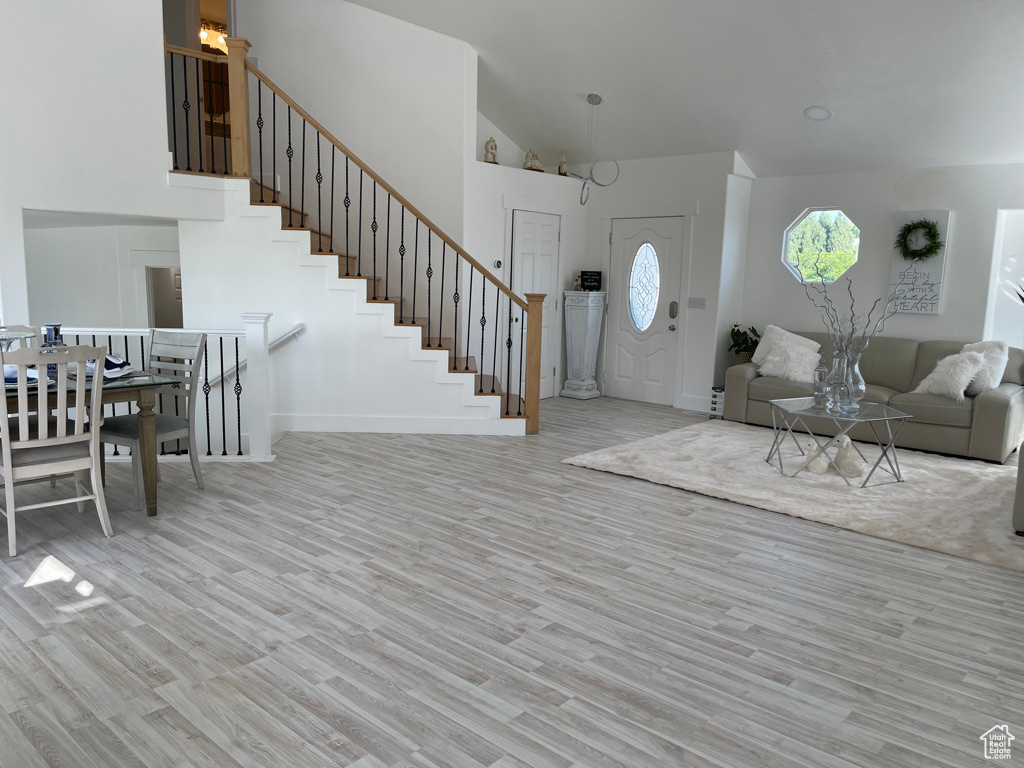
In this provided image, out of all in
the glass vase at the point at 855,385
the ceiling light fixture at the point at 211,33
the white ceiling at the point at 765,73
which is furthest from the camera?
the ceiling light fixture at the point at 211,33

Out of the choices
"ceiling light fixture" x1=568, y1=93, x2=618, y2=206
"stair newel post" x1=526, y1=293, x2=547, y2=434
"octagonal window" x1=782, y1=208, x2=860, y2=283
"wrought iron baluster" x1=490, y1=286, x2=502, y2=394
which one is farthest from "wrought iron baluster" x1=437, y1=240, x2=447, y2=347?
"octagonal window" x1=782, y1=208, x2=860, y2=283

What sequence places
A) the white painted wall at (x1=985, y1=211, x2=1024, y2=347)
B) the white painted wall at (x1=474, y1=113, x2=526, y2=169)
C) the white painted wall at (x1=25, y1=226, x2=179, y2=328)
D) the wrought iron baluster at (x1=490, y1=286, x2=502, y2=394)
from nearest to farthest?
the white painted wall at (x1=985, y1=211, x2=1024, y2=347) < the wrought iron baluster at (x1=490, y1=286, x2=502, y2=394) < the white painted wall at (x1=474, y1=113, x2=526, y2=169) < the white painted wall at (x1=25, y1=226, x2=179, y2=328)

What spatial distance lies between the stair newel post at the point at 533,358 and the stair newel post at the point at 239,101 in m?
2.64

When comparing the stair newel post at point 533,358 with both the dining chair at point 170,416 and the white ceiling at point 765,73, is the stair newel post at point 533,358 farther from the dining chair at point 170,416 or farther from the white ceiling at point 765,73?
the dining chair at point 170,416

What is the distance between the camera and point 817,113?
20.4 ft

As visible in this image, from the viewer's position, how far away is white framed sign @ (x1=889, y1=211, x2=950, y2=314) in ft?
21.1

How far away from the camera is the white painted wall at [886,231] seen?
6.26m

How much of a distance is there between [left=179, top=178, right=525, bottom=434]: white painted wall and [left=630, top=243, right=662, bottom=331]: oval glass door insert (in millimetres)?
2542

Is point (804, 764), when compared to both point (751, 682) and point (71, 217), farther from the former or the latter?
point (71, 217)

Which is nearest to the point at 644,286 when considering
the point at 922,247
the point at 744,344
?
the point at 744,344

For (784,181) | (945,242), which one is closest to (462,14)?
(784,181)

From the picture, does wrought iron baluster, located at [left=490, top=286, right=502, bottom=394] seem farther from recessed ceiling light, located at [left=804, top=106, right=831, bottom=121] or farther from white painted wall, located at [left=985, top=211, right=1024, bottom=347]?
white painted wall, located at [left=985, top=211, right=1024, bottom=347]

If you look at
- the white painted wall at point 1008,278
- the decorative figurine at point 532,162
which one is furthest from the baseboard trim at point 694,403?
the decorative figurine at point 532,162

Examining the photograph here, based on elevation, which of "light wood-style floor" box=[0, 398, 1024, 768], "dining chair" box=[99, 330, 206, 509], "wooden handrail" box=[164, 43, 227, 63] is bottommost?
"light wood-style floor" box=[0, 398, 1024, 768]
